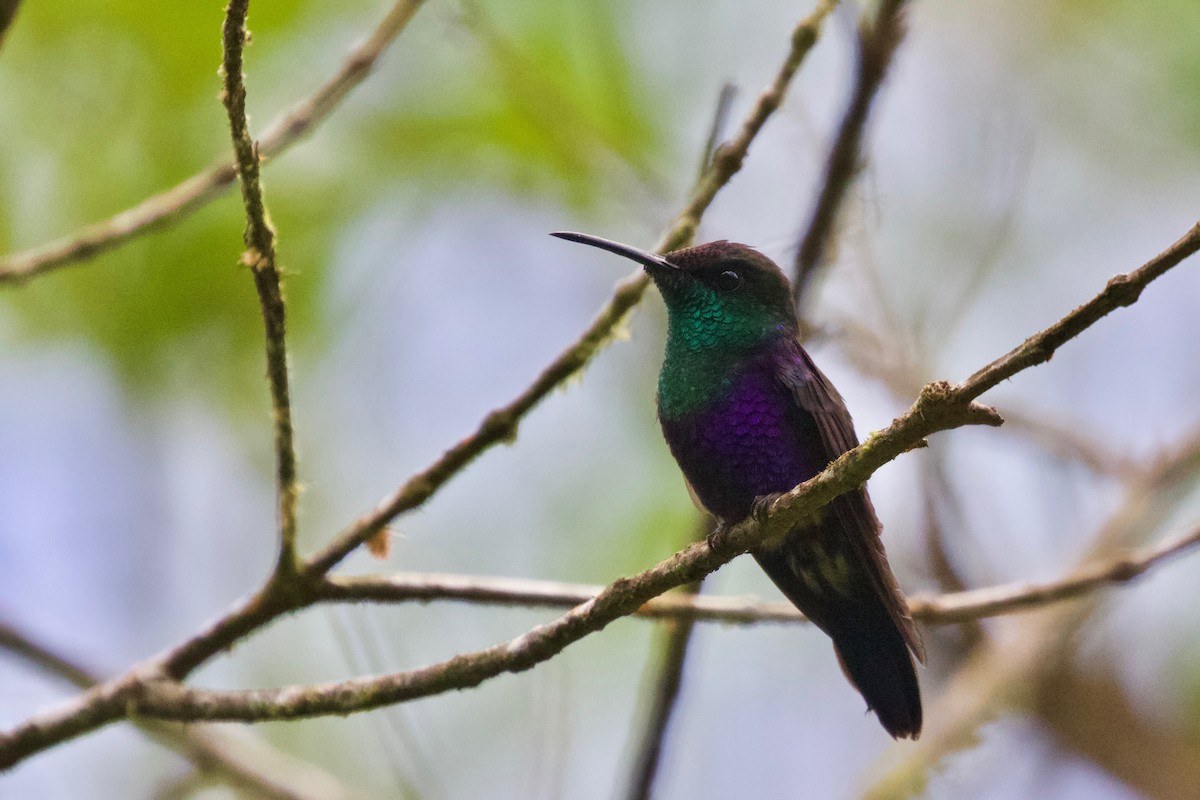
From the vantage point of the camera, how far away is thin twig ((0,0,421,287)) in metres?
3.48

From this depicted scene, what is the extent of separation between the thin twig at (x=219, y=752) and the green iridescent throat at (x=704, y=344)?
190 centimetres

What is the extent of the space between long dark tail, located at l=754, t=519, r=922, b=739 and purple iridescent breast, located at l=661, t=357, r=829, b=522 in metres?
0.18

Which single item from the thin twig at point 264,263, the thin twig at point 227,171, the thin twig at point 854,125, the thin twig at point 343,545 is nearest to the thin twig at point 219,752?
the thin twig at point 343,545

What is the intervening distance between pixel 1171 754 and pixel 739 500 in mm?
3553

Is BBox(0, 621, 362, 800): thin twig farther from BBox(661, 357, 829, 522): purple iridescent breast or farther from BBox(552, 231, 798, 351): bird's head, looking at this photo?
BBox(552, 231, 798, 351): bird's head

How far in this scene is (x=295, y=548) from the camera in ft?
10.2

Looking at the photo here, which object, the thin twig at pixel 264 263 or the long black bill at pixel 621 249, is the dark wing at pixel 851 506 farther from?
the thin twig at pixel 264 263

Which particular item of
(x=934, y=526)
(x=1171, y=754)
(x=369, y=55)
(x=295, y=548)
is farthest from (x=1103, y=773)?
(x=369, y=55)

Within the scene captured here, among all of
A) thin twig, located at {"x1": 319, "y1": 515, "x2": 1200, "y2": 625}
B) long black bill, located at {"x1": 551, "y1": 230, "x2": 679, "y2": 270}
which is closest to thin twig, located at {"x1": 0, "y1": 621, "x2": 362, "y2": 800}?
thin twig, located at {"x1": 319, "y1": 515, "x2": 1200, "y2": 625}

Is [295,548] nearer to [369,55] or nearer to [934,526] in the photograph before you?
[369,55]

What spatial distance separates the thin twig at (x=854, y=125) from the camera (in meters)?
3.45

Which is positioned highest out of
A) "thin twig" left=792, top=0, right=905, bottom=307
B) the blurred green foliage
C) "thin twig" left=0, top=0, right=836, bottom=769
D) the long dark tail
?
the blurred green foliage

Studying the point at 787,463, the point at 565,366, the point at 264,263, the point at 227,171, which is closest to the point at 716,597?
the point at 787,463

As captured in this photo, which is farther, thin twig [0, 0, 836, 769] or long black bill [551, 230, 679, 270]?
long black bill [551, 230, 679, 270]
